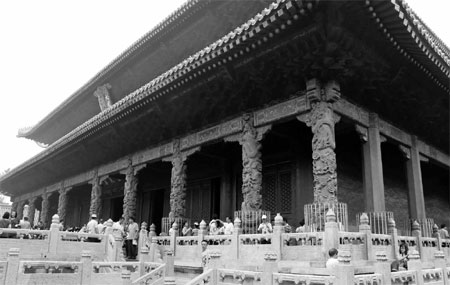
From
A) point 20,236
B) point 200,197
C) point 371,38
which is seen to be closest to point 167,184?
point 200,197

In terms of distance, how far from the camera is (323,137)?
30.8ft

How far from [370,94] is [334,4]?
4.02m

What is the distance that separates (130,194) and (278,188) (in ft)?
20.1

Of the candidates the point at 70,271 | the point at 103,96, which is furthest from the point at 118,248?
the point at 103,96

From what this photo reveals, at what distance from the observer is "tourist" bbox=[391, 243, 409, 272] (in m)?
8.46

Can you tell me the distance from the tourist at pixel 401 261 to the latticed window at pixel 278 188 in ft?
13.1

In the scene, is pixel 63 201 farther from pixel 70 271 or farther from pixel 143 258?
pixel 143 258

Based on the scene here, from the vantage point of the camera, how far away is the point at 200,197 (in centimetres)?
1683

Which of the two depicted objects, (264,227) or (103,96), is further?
(103,96)

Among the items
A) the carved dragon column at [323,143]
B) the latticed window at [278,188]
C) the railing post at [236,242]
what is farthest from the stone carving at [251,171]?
the latticed window at [278,188]

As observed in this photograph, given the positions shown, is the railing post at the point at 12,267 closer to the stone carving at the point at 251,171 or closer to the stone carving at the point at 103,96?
the stone carving at the point at 251,171

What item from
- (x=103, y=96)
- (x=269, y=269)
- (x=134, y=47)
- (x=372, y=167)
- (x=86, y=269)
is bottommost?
(x=86, y=269)

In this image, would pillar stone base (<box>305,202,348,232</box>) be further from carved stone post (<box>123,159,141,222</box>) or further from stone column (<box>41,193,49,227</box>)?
stone column (<box>41,193,49,227</box>)

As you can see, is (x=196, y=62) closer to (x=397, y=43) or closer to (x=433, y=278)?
(x=397, y=43)
